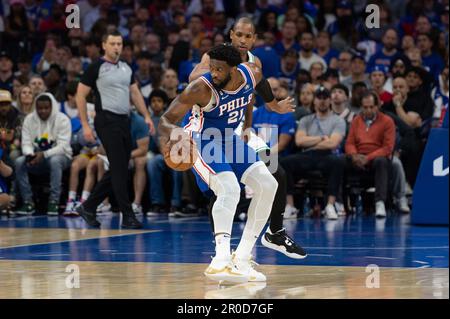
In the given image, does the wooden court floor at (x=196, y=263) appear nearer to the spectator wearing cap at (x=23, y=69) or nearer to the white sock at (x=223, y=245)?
the white sock at (x=223, y=245)

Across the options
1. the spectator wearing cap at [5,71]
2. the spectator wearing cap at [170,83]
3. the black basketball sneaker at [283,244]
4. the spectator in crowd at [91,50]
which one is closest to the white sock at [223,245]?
the black basketball sneaker at [283,244]

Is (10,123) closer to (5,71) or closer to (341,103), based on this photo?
(5,71)

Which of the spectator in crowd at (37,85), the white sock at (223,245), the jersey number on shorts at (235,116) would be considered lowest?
the white sock at (223,245)

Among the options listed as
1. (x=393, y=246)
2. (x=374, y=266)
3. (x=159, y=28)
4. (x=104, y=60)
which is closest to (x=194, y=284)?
(x=374, y=266)

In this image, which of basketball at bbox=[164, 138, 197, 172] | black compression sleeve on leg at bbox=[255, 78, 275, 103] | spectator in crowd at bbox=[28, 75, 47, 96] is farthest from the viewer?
spectator in crowd at bbox=[28, 75, 47, 96]

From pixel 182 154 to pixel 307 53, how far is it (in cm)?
1022

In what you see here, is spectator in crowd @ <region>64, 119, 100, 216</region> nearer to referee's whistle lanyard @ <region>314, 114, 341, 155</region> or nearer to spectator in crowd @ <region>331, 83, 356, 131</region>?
referee's whistle lanyard @ <region>314, 114, 341, 155</region>

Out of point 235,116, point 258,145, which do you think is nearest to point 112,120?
point 258,145

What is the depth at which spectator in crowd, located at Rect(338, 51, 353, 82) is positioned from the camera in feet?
57.0

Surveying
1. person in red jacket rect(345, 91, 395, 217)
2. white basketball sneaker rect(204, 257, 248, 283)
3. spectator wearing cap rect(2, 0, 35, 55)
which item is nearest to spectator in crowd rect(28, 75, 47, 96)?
spectator wearing cap rect(2, 0, 35, 55)

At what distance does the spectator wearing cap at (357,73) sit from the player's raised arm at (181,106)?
8537 mm

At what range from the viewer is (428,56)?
17.7 meters

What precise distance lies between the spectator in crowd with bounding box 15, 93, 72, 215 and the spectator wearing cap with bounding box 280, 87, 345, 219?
3.61 metres

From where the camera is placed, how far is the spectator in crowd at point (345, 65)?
17.4 metres
